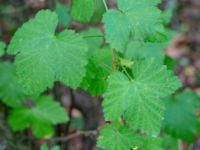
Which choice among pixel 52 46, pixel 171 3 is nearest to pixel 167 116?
pixel 52 46

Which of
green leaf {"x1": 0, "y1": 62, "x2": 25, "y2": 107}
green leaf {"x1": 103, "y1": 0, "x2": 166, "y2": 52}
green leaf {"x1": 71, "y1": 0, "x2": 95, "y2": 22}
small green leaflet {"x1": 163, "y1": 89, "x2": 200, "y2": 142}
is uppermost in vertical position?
green leaf {"x1": 71, "y1": 0, "x2": 95, "y2": 22}

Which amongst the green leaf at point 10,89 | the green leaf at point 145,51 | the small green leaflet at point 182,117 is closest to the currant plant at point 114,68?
the green leaf at point 145,51

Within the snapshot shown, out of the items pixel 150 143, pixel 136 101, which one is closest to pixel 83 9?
pixel 136 101

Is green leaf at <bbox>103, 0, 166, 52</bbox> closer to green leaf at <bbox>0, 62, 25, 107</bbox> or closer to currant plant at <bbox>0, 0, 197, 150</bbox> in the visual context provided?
currant plant at <bbox>0, 0, 197, 150</bbox>

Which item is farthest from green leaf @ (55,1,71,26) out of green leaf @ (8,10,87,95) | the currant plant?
green leaf @ (8,10,87,95)

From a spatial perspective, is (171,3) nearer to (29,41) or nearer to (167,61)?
(167,61)

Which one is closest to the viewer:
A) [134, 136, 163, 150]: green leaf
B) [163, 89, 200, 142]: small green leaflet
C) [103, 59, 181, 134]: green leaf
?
[103, 59, 181, 134]: green leaf

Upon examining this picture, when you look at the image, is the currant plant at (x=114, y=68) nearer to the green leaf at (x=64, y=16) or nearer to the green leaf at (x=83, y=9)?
the green leaf at (x=83, y=9)
